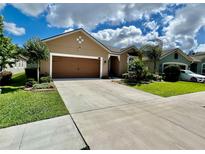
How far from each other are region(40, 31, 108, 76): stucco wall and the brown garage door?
1.22 meters

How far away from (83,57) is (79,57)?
0.46 m

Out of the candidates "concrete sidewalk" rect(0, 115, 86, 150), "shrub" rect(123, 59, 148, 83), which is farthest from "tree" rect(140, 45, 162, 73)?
"concrete sidewalk" rect(0, 115, 86, 150)

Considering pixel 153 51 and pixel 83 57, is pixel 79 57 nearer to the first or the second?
pixel 83 57

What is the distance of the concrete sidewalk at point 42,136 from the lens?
2963 mm

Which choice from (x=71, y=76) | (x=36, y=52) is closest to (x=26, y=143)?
(x=36, y=52)

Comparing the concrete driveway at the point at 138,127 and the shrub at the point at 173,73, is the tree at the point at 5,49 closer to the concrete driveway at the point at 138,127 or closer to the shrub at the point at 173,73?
the concrete driveway at the point at 138,127

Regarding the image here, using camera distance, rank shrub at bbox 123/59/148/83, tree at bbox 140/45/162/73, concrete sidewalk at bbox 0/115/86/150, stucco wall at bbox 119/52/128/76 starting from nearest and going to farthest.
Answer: concrete sidewalk at bbox 0/115/86/150, shrub at bbox 123/59/148/83, tree at bbox 140/45/162/73, stucco wall at bbox 119/52/128/76

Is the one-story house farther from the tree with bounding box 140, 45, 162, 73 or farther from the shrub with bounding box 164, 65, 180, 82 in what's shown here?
the shrub with bounding box 164, 65, 180, 82

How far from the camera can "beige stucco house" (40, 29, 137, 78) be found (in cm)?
1325

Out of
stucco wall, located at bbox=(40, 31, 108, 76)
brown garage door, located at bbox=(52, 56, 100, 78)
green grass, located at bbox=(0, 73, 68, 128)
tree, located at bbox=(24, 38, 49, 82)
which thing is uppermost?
stucco wall, located at bbox=(40, 31, 108, 76)

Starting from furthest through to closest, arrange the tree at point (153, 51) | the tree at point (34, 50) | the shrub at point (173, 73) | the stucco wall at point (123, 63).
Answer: the stucco wall at point (123, 63), the tree at point (153, 51), the shrub at point (173, 73), the tree at point (34, 50)

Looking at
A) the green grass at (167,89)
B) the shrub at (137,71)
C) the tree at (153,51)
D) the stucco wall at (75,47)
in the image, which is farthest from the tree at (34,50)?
the tree at (153,51)

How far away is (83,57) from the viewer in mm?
14961
